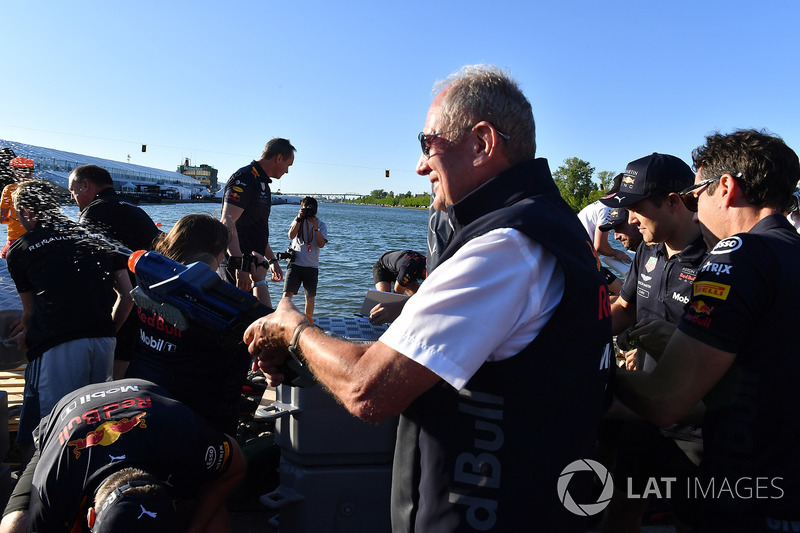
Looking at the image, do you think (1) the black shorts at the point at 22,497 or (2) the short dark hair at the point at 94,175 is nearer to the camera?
(1) the black shorts at the point at 22,497

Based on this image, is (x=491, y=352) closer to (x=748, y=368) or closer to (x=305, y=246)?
(x=748, y=368)

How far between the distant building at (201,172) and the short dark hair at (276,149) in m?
183

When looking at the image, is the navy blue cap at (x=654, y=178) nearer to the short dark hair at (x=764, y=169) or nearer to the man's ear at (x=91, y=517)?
the short dark hair at (x=764, y=169)

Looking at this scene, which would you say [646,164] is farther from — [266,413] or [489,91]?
[266,413]

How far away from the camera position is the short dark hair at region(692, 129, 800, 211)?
1.93 m

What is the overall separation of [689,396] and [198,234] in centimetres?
251

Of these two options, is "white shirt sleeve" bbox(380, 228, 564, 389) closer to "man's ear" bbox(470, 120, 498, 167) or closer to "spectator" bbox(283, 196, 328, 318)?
"man's ear" bbox(470, 120, 498, 167)

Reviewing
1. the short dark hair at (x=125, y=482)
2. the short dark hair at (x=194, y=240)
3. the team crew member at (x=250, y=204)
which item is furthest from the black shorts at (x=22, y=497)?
the team crew member at (x=250, y=204)

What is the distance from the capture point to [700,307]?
5.82 feet

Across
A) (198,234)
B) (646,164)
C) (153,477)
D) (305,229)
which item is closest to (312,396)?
(153,477)

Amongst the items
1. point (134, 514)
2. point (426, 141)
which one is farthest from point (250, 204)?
point (426, 141)

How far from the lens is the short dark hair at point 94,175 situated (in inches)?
188

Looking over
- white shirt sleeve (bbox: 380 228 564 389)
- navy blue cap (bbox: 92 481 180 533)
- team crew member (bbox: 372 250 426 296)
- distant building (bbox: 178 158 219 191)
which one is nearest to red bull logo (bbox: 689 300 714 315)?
white shirt sleeve (bbox: 380 228 564 389)

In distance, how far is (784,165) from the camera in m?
1.93
